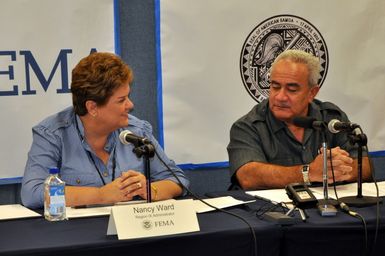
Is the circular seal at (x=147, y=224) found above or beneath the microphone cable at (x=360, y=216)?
above

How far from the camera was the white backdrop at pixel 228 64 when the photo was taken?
4.00m

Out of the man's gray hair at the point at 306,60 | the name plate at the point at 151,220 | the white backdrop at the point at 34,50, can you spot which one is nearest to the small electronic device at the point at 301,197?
the name plate at the point at 151,220

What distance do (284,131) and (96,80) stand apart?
105cm

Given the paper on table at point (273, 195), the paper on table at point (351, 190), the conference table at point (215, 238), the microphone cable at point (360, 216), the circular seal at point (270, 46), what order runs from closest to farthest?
the conference table at point (215, 238)
the microphone cable at point (360, 216)
the paper on table at point (273, 195)
the paper on table at point (351, 190)
the circular seal at point (270, 46)

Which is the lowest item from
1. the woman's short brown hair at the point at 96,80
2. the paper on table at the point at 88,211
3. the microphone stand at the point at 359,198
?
the paper on table at the point at 88,211

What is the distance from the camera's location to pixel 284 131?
3.45 meters

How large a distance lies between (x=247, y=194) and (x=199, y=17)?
145cm

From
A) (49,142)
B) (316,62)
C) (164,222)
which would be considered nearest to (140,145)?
(164,222)

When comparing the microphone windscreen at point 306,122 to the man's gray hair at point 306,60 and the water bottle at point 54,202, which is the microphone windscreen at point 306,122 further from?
the water bottle at point 54,202

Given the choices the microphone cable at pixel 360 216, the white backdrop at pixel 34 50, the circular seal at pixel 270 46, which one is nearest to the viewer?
the microphone cable at pixel 360 216

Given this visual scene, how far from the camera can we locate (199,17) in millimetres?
4020

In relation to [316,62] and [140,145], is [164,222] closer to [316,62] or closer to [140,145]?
[140,145]

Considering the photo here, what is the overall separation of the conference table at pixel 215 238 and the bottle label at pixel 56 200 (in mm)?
60

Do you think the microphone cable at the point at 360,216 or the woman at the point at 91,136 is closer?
the microphone cable at the point at 360,216
